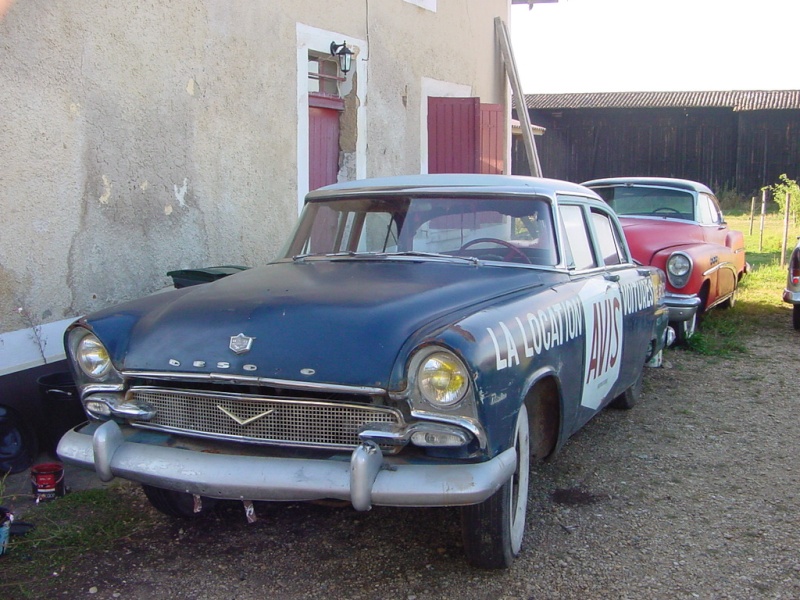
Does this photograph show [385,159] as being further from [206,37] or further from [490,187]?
[490,187]

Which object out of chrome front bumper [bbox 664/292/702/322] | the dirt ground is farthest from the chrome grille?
chrome front bumper [bbox 664/292/702/322]

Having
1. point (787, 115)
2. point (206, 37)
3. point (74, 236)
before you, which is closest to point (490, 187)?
point (74, 236)

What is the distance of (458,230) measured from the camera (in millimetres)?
3900

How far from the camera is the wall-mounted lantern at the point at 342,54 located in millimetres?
7441

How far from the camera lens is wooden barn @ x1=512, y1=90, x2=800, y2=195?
24797 millimetres

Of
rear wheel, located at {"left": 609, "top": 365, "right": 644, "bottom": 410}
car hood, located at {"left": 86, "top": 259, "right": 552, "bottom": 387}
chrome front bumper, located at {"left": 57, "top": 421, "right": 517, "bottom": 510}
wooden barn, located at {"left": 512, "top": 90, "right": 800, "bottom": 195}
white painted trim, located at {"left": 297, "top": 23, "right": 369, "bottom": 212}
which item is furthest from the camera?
wooden barn, located at {"left": 512, "top": 90, "right": 800, "bottom": 195}

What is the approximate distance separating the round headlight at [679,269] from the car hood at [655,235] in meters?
0.21

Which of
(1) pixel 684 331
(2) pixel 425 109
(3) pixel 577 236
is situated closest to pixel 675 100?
(2) pixel 425 109

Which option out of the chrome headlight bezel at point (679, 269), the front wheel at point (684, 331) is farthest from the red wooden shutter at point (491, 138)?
the front wheel at point (684, 331)

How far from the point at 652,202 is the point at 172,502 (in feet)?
21.2

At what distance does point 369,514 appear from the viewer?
359cm

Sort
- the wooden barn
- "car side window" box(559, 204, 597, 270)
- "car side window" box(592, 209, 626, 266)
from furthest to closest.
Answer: the wooden barn < "car side window" box(592, 209, 626, 266) < "car side window" box(559, 204, 597, 270)

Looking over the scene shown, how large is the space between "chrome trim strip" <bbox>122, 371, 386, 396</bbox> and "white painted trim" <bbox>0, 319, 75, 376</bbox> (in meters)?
1.92

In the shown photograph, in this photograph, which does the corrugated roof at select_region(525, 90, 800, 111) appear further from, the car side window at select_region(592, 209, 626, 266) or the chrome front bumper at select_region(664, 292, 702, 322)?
the car side window at select_region(592, 209, 626, 266)
